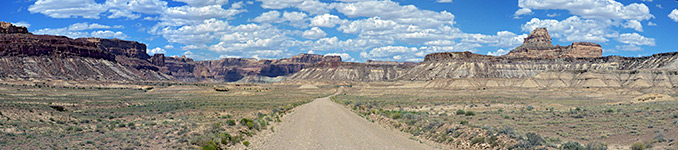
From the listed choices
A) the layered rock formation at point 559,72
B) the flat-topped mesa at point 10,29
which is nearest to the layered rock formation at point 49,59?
the flat-topped mesa at point 10,29

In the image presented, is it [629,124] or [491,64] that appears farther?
[491,64]

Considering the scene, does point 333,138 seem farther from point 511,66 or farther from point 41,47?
point 511,66

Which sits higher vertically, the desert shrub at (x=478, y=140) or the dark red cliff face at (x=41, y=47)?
the dark red cliff face at (x=41, y=47)

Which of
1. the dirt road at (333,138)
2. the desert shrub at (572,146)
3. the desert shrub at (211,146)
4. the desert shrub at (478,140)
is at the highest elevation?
the desert shrub at (572,146)

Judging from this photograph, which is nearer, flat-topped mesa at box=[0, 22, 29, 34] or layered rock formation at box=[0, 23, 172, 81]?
layered rock formation at box=[0, 23, 172, 81]

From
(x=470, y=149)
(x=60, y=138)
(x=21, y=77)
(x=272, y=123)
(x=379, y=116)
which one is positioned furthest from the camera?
(x=21, y=77)

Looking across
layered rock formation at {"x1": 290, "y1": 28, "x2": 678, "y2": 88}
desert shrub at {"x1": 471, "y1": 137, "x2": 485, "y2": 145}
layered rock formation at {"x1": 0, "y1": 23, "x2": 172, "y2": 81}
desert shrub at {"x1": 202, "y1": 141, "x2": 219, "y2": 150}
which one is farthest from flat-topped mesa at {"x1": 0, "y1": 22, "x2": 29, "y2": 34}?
desert shrub at {"x1": 471, "y1": 137, "x2": 485, "y2": 145}

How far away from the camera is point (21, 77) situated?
130 metres

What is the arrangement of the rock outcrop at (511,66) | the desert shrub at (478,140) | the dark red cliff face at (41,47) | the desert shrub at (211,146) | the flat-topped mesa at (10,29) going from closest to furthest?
the desert shrub at (211,146)
the desert shrub at (478,140)
the dark red cliff face at (41,47)
the rock outcrop at (511,66)
the flat-topped mesa at (10,29)

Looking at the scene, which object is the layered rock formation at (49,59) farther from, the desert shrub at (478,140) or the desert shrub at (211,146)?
the desert shrub at (478,140)

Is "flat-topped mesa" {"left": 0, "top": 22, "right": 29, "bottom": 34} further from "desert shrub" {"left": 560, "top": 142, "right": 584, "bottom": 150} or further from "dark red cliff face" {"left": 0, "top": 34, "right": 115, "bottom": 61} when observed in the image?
"desert shrub" {"left": 560, "top": 142, "right": 584, "bottom": 150}

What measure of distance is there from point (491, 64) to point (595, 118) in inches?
6446

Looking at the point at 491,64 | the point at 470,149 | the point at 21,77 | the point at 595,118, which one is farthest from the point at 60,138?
the point at 491,64

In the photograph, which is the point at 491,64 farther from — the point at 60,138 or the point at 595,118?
the point at 60,138
